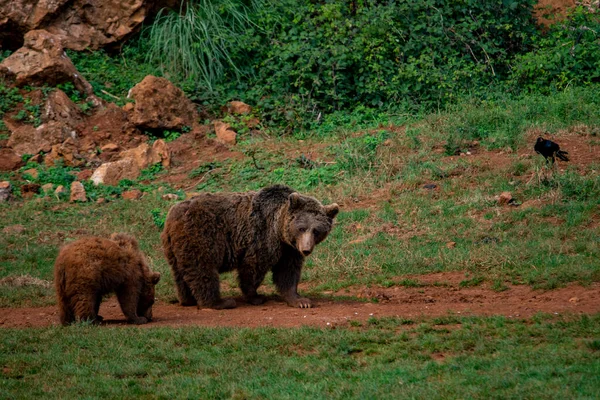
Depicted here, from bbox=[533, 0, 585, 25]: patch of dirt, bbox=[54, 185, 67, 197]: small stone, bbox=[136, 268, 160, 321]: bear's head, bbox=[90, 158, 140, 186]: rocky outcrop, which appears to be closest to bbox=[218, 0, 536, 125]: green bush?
bbox=[533, 0, 585, 25]: patch of dirt

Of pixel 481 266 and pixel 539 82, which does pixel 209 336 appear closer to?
pixel 481 266

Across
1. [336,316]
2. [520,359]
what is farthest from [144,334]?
[520,359]

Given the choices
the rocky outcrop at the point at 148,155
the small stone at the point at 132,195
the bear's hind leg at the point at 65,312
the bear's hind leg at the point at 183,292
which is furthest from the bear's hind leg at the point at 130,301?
the rocky outcrop at the point at 148,155

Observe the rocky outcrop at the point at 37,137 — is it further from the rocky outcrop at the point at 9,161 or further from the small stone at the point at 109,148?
the small stone at the point at 109,148

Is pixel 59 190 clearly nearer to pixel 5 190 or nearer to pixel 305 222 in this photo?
pixel 5 190

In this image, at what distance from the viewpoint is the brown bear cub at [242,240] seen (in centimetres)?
1097

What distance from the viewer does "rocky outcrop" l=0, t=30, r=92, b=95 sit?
62.5 feet

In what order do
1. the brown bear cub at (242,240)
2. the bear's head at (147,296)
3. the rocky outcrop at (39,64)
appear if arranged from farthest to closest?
the rocky outcrop at (39,64)
the brown bear cub at (242,240)
the bear's head at (147,296)

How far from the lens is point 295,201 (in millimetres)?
11094

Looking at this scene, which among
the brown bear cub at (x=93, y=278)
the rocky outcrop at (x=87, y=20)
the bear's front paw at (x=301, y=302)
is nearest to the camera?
the brown bear cub at (x=93, y=278)

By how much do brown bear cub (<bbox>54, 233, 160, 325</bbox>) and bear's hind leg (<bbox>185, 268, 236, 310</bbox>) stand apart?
89 centimetres

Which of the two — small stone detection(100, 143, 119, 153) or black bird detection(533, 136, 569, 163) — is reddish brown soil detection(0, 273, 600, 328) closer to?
black bird detection(533, 136, 569, 163)

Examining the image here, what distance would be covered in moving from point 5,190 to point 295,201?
7695 millimetres

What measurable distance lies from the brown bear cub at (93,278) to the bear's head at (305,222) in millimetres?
1995
